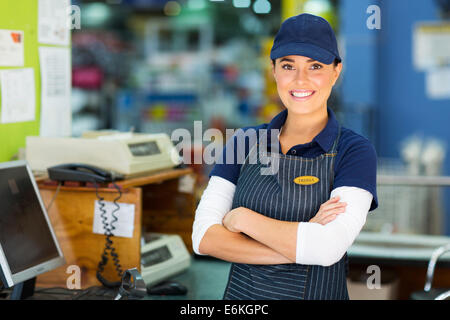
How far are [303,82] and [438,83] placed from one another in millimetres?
5734

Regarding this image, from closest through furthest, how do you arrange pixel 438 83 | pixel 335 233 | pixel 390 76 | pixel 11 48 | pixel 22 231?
1. pixel 335 233
2. pixel 22 231
3. pixel 11 48
4. pixel 438 83
5. pixel 390 76

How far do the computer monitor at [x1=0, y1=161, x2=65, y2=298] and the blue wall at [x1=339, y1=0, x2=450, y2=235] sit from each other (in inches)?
225

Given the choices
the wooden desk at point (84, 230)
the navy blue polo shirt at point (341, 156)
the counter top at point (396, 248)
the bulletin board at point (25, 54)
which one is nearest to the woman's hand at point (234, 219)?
the navy blue polo shirt at point (341, 156)

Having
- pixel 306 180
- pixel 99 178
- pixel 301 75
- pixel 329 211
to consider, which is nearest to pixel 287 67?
pixel 301 75

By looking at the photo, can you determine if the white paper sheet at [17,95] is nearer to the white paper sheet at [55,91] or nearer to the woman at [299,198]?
the white paper sheet at [55,91]

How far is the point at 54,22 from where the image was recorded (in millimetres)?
2727

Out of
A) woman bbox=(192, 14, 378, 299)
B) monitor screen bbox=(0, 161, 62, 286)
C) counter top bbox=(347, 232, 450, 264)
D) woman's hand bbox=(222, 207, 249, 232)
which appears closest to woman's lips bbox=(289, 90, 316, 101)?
→ woman bbox=(192, 14, 378, 299)

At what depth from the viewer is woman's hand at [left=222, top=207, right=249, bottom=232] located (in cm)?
167

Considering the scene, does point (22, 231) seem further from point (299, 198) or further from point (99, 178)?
point (299, 198)

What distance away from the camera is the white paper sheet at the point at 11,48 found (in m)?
2.33

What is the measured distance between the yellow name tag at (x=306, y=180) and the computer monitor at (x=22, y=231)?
909 millimetres

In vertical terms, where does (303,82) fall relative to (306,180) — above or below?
above

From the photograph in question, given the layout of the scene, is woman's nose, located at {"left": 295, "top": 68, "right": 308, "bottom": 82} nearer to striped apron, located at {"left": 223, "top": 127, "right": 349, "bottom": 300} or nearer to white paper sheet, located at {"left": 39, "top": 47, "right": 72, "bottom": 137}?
striped apron, located at {"left": 223, "top": 127, "right": 349, "bottom": 300}
